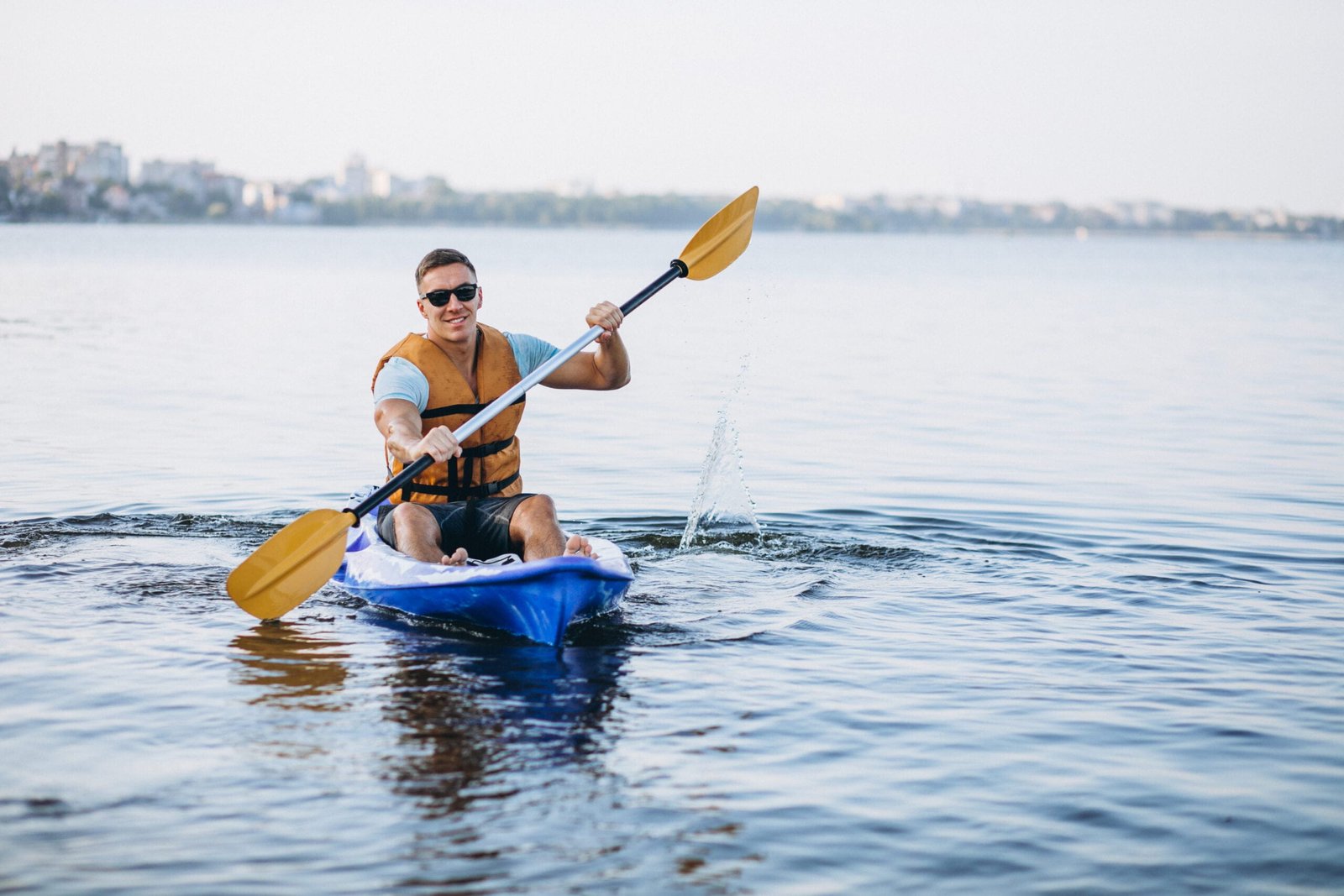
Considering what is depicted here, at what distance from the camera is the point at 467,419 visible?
6469 mm

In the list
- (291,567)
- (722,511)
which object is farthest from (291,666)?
(722,511)

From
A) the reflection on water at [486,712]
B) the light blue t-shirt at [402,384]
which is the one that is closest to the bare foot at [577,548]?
the reflection on water at [486,712]

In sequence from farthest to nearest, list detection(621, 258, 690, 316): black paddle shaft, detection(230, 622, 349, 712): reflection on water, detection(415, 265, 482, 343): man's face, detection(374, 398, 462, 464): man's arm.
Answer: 1. detection(621, 258, 690, 316): black paddle shaft
2. detection(415, 265, 482, 343): man's face
3. detection(374, 398, 462, 464): man's arm
4. detection(230, 622, 349, 712): reflection on water

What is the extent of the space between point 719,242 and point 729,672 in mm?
2730

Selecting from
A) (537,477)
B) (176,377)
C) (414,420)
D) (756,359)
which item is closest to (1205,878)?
(414,420)

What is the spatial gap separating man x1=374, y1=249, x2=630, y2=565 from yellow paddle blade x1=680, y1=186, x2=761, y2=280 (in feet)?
3.52

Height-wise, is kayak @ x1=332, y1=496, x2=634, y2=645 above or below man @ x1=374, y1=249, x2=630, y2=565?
below

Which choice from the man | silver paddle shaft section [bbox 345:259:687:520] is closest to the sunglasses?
the man

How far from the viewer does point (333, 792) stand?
167 inches

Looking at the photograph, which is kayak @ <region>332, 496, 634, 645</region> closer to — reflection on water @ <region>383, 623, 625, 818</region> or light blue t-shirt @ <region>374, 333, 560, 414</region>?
reflection on water @ <region>383, 623, 625, 818</region>

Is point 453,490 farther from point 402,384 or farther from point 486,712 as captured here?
point 486,712

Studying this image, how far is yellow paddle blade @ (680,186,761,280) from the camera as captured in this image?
24.5ft

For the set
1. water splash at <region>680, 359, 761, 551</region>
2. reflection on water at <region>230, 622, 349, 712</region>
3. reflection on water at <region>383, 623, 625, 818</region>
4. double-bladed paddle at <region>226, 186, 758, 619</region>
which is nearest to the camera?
reflection on water at <region>383, 623, 625, 818</region>

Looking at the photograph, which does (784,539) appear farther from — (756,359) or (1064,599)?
(756,359)
